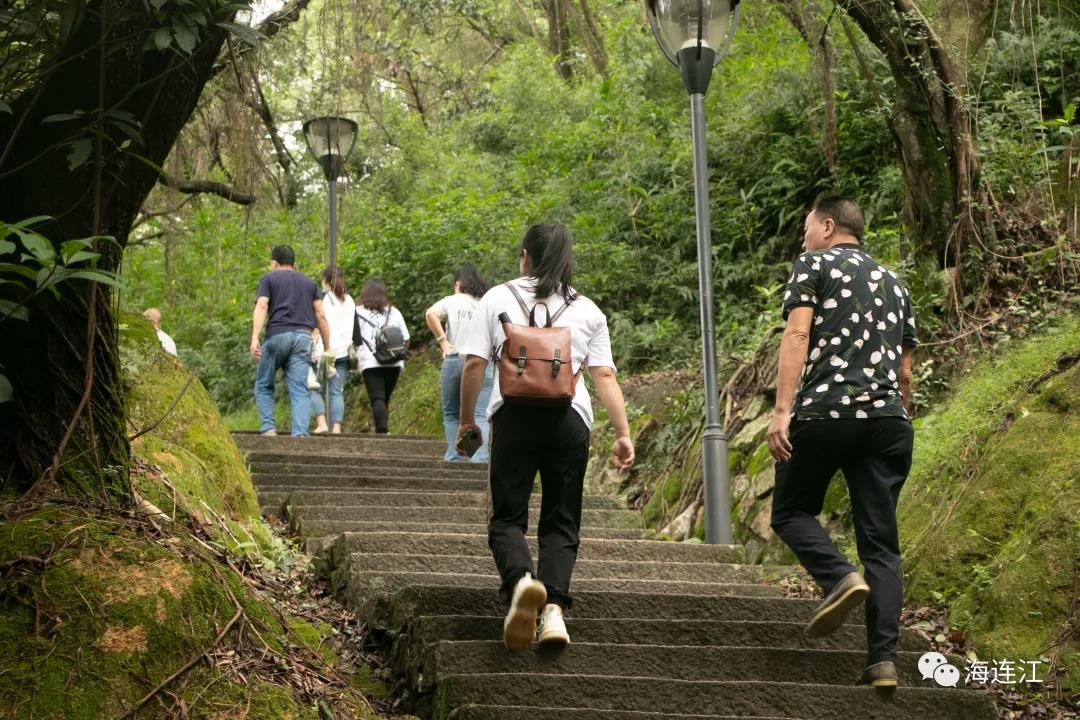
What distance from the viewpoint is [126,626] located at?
4078mm

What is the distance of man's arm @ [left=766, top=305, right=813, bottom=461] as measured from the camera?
515 centimetres

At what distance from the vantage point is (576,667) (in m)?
5.19

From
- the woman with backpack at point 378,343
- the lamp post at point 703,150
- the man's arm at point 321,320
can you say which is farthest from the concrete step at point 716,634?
the woman with backpack at point 378,343

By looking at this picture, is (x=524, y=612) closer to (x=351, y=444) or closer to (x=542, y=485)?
(x=542, y=485)

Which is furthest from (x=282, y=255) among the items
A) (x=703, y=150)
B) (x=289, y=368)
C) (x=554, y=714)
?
(x=554, y=714)

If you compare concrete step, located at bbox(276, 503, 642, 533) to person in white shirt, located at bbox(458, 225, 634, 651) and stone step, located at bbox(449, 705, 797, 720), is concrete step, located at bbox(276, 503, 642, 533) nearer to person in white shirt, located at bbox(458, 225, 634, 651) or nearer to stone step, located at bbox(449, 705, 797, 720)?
person in white shirt, located at bbox(458, 225, 634, 651)

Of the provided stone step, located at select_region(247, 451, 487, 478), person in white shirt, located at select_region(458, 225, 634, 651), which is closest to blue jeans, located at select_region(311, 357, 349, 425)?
stone step, located at select_region(247, 451, 487, 478)

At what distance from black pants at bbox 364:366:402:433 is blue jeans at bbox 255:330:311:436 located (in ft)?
3.82

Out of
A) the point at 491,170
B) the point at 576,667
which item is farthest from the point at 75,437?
the point at 491,170

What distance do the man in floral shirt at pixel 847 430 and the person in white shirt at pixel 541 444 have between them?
76cm

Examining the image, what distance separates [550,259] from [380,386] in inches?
301

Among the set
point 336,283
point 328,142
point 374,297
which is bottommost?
point 374,297

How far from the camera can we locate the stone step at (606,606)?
5.57m

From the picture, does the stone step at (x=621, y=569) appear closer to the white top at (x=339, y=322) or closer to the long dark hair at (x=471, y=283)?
the long dark hair at (x=471, y=283)
